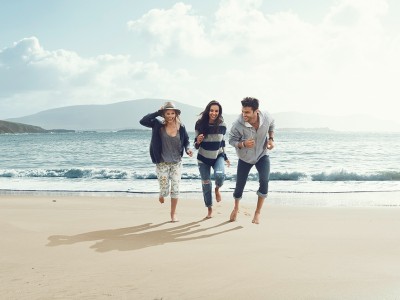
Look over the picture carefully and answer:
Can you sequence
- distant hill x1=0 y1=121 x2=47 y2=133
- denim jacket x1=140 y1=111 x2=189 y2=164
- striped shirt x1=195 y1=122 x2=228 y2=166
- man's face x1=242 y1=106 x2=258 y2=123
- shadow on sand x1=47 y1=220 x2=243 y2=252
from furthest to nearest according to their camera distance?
distant hill x1=0 y1=121 x2=47 y2=133 < striped shirt x1=195 y1=122 x2=228 y2=166 < denim jacket x1=140 y1=111 x2=189 y2=164 < man's face x1=242 y1=106 x2=258 y2=123 < shadow on sand x1=47 y1=220 x2=243 y2=252

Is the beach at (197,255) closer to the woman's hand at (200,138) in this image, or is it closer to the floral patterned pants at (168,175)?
the floral patterned pants at (168,175)

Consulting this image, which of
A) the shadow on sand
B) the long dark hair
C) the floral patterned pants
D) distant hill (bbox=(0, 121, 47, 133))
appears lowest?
the shadow on sand

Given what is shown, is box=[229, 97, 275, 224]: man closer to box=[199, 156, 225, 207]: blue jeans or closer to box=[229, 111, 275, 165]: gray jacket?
box=[229, 111, 275, 165]: gray jacket

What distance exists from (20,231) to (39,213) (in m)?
1.68

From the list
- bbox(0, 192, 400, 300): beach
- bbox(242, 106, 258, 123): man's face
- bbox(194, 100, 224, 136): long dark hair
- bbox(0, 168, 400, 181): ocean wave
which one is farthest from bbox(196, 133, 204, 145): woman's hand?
bbox(0, 168, 400, 181): ocean wave

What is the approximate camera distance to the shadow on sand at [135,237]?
4699mm

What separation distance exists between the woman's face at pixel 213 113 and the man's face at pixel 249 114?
0.57 meters

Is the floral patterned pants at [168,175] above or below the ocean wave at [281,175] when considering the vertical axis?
above

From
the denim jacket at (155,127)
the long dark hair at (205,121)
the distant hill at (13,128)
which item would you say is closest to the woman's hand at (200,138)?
the long dark hair at (205,121)

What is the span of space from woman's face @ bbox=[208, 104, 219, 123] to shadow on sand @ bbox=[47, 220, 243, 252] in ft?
5.29

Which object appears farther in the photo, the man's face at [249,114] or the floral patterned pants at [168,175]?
the floral patterned pants at [168,175]

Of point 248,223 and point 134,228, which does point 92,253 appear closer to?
point 134,228

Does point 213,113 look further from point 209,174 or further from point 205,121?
point 209,174

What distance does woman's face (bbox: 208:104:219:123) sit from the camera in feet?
20.4
